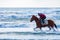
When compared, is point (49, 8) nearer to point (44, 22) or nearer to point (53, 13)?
point (53, 13)

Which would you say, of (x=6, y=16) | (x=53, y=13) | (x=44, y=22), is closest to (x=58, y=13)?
(x=53, y=13)

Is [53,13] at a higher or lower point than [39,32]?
higher

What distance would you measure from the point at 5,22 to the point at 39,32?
38cm

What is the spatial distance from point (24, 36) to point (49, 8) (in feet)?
1.38

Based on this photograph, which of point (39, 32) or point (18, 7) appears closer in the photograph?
point (39, 32)

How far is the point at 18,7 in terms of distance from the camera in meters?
1.42

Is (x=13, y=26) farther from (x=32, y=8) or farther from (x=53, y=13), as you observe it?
(x=53, y=13)

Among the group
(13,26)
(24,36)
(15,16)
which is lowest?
(24,36)

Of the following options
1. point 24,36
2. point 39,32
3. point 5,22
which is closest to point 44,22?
point 39,32

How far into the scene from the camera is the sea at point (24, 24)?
1.31m

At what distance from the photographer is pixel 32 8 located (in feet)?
4.60

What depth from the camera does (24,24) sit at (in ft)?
4.42

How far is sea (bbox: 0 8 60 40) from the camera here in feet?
4.29
